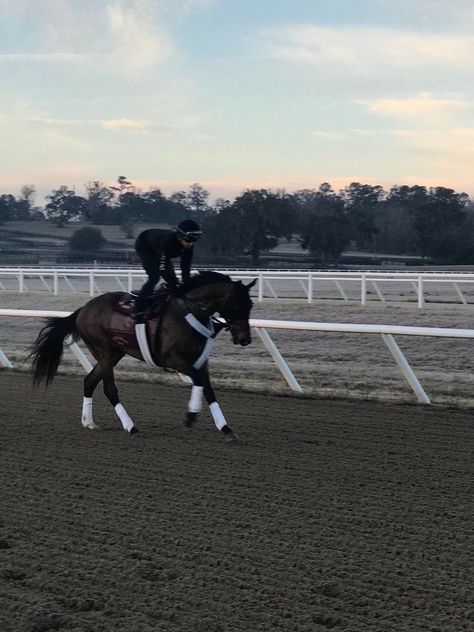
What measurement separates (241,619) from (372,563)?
3.12 feet

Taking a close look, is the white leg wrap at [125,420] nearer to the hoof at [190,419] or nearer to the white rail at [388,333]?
the hoof at [190,419]

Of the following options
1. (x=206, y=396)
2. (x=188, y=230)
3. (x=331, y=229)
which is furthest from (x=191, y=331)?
(x=331, y=229)

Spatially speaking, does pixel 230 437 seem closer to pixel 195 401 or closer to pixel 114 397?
pixel 195 401

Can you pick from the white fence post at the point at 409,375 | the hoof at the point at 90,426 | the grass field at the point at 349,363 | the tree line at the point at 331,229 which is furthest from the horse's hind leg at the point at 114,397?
the tree line at the point at 331,229

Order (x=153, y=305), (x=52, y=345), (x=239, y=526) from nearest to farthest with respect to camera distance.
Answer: (x=239, y=526) < (x=153, y=305) < (x=52, y=345)

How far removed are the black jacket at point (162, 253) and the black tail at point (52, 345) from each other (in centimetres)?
113

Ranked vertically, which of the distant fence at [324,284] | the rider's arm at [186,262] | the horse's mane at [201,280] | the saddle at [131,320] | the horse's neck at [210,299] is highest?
the rider's arm at [186,262]

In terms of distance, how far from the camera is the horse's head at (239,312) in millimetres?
7762

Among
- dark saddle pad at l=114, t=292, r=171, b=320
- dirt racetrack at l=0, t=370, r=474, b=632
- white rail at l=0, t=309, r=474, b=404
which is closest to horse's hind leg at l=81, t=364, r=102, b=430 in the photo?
dirt racetrack at l=0, t=370, r=474, b=632

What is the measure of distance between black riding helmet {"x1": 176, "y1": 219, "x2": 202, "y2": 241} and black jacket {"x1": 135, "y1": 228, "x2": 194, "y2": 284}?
123 mm

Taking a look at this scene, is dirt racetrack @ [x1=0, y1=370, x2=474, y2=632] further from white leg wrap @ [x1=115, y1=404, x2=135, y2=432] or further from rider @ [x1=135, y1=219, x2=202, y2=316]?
rider @ [x1=135, y1=219, x2=202, y2=316]

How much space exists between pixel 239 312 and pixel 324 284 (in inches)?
916

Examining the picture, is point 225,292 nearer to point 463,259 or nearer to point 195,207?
point 463,259

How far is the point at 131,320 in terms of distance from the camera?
8.13 metres
